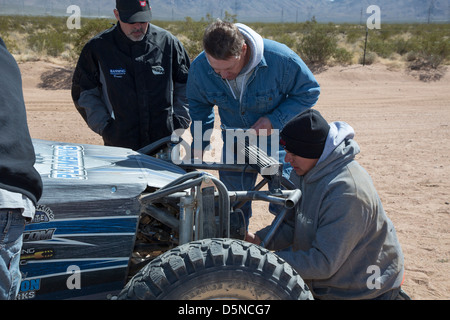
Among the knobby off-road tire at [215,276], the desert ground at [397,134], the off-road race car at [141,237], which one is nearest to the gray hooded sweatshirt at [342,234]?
the off-road race car at [141,237]

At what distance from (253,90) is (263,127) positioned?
0.30 metres

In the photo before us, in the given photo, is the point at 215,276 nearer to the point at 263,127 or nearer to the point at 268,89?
the point at 263,127

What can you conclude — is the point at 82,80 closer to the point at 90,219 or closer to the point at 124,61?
the point at 124,61

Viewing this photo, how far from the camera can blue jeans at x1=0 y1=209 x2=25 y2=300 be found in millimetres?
1976

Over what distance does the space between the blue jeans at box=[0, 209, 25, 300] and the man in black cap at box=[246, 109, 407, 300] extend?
4.46 ft

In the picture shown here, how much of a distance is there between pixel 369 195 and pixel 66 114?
903 cm

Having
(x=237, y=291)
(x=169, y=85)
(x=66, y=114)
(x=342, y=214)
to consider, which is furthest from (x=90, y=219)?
(x=66, y=114)

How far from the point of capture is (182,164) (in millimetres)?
3580

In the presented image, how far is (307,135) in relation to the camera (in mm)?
2848
